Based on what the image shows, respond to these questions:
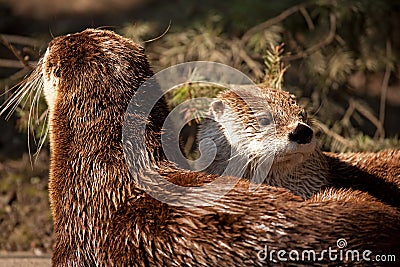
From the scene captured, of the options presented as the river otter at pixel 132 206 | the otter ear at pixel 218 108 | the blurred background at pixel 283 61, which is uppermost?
the blurred background at pixel 283 61

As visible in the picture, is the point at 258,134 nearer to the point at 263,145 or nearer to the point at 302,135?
the point at 263,145

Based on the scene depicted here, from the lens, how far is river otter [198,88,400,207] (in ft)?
10.1

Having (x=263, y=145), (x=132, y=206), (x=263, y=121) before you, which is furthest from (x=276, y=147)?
(x=132, y=206)

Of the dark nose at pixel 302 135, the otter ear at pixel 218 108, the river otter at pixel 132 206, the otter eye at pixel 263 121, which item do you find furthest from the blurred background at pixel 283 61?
the river otter at pixel 132 206

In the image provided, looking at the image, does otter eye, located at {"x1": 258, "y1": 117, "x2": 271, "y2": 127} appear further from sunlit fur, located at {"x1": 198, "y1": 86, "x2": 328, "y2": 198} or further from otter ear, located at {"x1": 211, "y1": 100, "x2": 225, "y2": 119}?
otter ear, located at {"x1": 211, "y1": 100, "x2": 225, "y2": 119}

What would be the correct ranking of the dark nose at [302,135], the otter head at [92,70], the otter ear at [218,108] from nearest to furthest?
the otter head at [92,70] < the dark nose at [302,135] < the otter ear at [218,108]

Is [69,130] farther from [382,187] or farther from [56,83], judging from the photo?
[382,187]

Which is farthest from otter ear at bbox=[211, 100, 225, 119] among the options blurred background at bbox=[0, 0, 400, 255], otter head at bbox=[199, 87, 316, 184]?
blurred background at bbox=[0, 0, 400, 255]

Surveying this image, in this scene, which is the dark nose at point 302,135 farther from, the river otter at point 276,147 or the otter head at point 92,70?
the otter head at point 92,70

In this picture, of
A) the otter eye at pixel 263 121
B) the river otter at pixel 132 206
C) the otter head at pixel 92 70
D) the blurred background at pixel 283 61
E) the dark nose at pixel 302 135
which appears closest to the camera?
the river otter at pixel 132 206

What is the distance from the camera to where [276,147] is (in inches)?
121

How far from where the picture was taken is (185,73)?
4527 millimetres

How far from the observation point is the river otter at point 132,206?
7.91 feet

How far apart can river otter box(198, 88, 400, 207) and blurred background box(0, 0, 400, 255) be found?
1.05 metres
